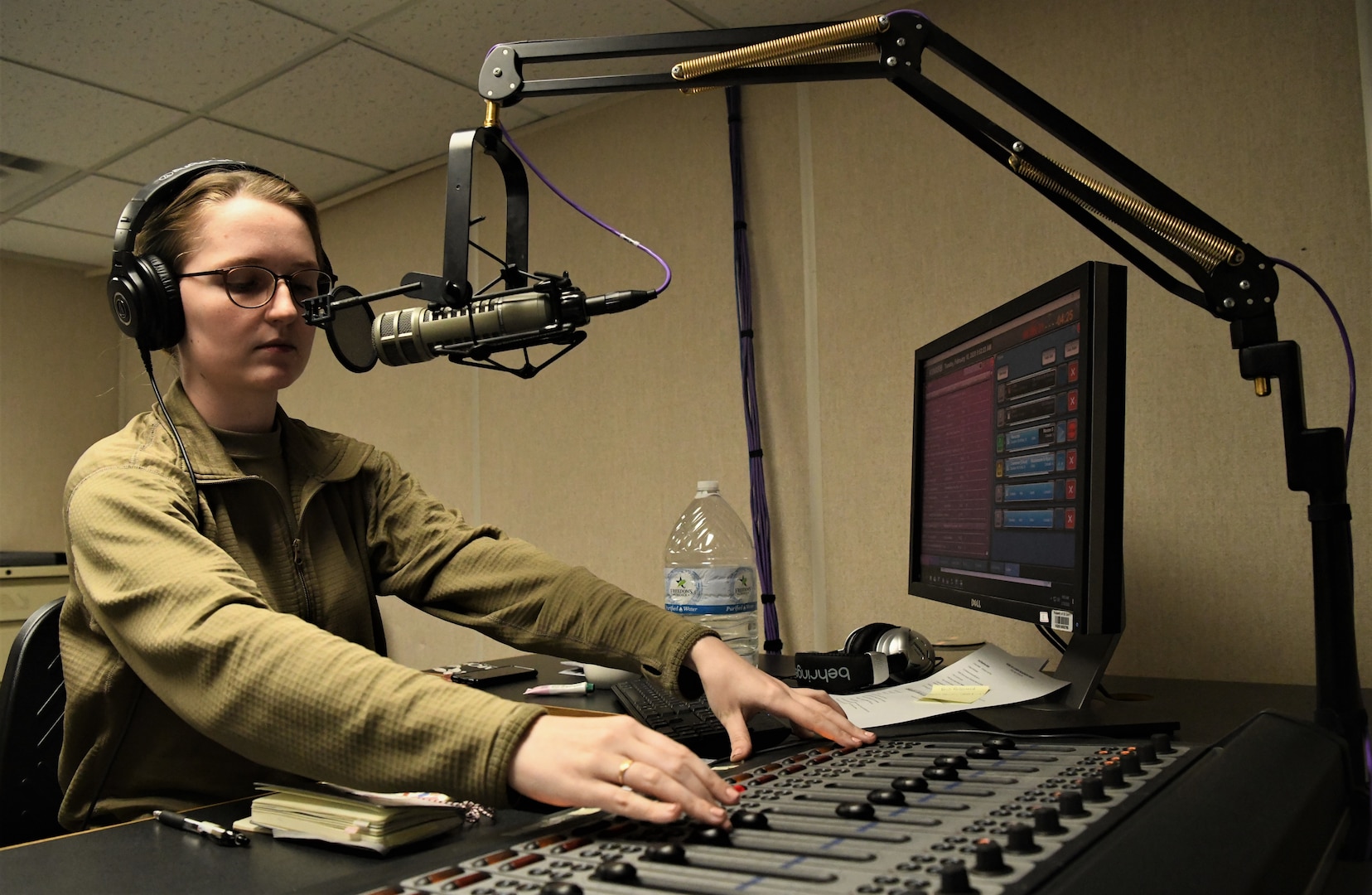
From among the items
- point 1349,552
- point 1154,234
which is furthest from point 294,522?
point 1349,552

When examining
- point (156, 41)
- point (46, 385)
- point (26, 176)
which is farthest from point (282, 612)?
point (46, 385)

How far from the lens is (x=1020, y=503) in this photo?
3.44ft

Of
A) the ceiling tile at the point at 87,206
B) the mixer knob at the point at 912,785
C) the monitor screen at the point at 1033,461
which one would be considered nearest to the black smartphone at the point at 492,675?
the monitor screen at the point at 1033,461

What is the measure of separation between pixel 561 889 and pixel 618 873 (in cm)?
4

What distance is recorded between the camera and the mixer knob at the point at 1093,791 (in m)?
0.56

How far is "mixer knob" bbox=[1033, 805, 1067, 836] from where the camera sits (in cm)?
50

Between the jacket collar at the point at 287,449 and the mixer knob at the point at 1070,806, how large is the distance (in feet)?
2.53

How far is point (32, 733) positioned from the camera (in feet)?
3.54

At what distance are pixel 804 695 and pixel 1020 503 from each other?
36 centimetres

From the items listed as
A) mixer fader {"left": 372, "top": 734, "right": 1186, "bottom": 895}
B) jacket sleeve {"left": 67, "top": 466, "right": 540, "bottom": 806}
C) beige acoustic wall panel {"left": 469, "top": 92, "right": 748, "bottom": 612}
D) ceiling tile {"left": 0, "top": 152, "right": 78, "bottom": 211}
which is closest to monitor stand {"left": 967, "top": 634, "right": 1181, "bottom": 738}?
mixer fader {"left": 372, "top": 734, "right": 1186, "bottom": 895}

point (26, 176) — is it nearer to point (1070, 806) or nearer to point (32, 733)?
point (32, 733)

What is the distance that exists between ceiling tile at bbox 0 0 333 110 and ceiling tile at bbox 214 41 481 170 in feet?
0.25

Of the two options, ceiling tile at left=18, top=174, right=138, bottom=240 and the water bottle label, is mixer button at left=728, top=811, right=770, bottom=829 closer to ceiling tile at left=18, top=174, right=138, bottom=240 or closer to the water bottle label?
the water bottle label

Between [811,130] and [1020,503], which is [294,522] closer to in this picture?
[1020,503]
